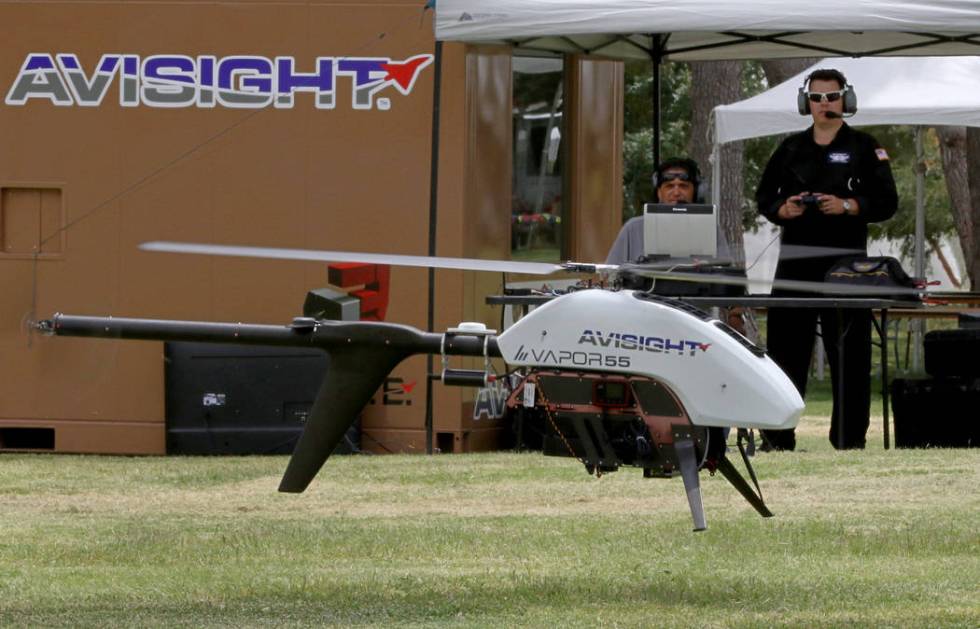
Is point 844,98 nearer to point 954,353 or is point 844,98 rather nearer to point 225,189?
point 954,353

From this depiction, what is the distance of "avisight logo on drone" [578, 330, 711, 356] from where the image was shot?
8055mm

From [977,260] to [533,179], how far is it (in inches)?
340

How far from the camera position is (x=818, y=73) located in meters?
12.3

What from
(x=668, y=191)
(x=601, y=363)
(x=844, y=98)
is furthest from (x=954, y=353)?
(x=601, y=363)

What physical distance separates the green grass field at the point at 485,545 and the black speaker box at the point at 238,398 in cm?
63

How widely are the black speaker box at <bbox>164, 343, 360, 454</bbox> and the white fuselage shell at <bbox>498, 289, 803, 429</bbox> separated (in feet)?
21.0

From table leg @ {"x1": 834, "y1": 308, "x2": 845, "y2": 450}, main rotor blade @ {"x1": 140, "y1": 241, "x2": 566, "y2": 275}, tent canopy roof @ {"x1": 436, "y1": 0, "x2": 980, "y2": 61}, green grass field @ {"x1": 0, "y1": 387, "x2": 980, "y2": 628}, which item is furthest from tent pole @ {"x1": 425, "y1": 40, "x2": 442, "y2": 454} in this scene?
main rotor blade @ {"x1": 140, "y1": 241, "x2": 566, "y2": 275}

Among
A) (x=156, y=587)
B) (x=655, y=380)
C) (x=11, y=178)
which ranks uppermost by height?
(x=11, y=178)

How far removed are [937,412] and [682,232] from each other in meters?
4.87

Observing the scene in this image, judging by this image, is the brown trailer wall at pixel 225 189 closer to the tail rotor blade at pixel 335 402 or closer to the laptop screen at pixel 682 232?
the laptop screen at pixel 682 232

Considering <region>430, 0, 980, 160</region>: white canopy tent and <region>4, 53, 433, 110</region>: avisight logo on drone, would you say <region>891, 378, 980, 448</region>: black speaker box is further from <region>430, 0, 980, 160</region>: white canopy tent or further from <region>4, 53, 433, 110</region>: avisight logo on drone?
<region>4, 53, 433, 110</region>: avisight logo on drone

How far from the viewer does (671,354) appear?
8.10m

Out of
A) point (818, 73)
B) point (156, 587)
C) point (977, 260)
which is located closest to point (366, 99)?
point (818, 73)

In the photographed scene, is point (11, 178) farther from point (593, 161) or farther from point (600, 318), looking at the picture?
point (600, 318)
